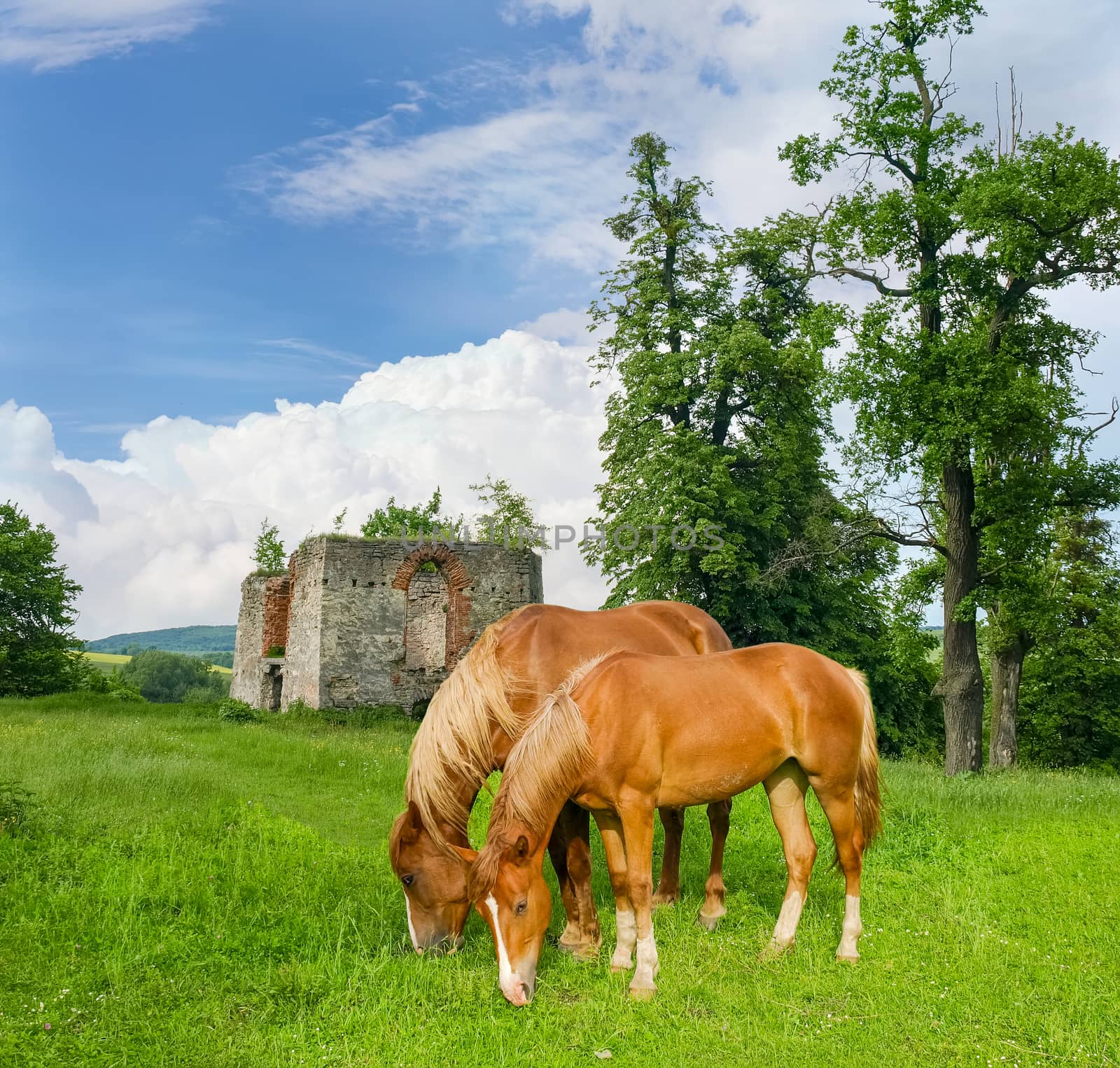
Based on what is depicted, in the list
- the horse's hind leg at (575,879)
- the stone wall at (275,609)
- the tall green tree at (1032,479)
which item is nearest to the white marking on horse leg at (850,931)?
the horse's hind leg at (575,879)

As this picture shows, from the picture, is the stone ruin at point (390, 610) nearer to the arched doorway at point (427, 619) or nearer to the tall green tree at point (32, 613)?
the arched doorway at point (427, 619)

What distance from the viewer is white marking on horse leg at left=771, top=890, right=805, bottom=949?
19.3 ft

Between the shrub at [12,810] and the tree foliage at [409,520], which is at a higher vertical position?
the tree foliage at [409,520]

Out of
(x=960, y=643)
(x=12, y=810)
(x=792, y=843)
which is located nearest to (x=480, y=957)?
(x=792, y=843)

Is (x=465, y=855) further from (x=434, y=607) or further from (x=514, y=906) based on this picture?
(x=434, y=607)

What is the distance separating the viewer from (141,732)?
14320mm

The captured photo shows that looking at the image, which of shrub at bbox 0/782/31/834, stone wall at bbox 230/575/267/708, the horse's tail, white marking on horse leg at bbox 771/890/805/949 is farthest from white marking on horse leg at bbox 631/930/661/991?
stone wall at bbox 230/575/267/708

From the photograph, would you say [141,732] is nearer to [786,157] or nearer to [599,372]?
[599,372]

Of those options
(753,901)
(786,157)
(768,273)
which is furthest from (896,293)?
(753,901)

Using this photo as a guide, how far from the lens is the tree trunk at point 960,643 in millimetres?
15227

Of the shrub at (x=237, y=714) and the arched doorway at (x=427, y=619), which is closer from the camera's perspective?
the shrub at (x=237, y=714)

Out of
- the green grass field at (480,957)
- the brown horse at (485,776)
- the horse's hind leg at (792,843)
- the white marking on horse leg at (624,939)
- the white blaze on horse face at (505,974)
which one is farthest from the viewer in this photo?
the horse's hind leg at (792,843)

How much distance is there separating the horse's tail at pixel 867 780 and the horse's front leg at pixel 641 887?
1.69m

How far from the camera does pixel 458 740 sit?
5852 mm
